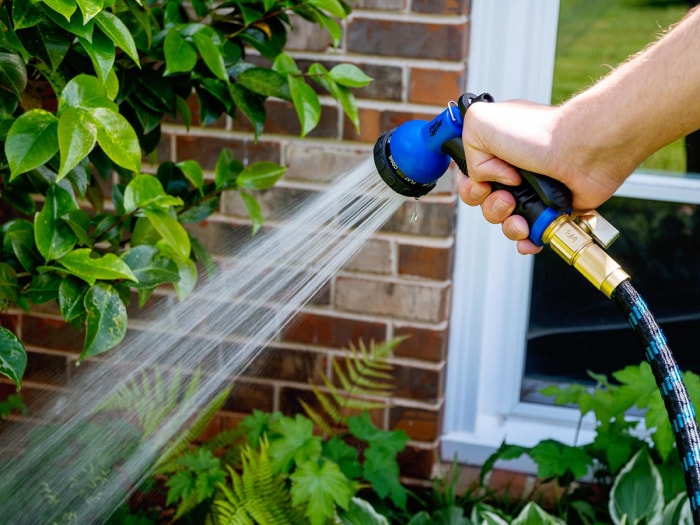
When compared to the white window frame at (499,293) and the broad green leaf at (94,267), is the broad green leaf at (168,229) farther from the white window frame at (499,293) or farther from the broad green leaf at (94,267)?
the white window frame at (499,293)

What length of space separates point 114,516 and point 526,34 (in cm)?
135

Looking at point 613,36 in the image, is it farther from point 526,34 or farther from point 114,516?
point 114,516

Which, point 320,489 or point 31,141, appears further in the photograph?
point 320,489

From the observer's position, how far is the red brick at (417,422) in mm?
2129

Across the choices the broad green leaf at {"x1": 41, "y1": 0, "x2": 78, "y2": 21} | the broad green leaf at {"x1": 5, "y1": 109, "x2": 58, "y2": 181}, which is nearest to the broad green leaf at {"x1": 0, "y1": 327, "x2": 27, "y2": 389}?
the broad green leaf at {"x1": 5, "y1": 109, "x2": 58, "y2": 181}

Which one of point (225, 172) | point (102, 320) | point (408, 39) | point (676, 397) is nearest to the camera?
point (676, 397)

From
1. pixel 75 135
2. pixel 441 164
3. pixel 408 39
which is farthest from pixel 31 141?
pixel 408 39

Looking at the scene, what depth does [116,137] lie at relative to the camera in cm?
115

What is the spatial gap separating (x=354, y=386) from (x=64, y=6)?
4.03 ft

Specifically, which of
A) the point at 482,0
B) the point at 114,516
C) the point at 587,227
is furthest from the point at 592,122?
the point at 114,516

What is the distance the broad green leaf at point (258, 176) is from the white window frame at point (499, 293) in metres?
0.55

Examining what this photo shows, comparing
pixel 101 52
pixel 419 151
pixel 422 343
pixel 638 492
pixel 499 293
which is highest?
pixel 101 52

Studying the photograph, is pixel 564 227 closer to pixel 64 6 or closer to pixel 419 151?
pixel 419 151

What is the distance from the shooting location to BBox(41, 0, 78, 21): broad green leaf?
107 cm
